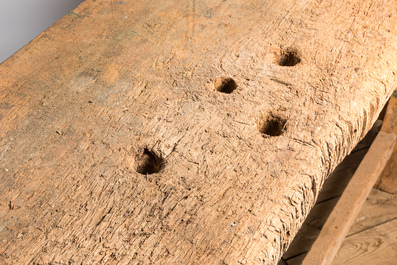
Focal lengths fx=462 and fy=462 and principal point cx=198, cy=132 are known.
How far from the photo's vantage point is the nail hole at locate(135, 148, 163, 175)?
4.92 ft

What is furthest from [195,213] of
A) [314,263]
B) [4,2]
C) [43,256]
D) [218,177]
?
[4,2]

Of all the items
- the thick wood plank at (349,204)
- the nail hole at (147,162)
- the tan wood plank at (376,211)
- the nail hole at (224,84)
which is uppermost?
the nail hole at (224,84)

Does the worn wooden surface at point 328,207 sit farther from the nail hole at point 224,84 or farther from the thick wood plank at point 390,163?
the nail hole at point 224,84

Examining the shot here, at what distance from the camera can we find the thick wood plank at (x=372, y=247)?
2844 millimetres

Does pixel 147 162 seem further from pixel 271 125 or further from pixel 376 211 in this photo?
pixel 376 211

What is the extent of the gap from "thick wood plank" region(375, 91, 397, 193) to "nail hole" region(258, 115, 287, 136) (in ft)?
5.00

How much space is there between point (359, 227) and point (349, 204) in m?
0.47

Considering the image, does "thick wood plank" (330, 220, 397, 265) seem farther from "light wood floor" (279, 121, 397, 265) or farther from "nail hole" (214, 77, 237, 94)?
"nail hole" (214, 77, 237, 94)

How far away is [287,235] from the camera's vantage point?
4.55 feet

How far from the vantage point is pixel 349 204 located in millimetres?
2646

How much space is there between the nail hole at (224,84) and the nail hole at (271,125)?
198 mm

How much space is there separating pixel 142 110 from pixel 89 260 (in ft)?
1.94

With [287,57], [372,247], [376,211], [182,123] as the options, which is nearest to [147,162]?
[182,123]

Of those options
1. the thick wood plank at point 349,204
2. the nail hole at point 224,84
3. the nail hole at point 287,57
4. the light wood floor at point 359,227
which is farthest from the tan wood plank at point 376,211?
the nail hole at point 224,84
